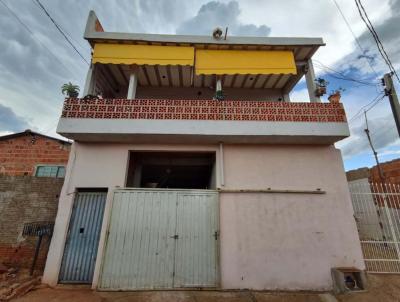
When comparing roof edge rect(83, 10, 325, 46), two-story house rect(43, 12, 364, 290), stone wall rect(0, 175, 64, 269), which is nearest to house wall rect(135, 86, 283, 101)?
two-story house rect(43, 12, 364, 290)

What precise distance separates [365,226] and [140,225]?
9194mm

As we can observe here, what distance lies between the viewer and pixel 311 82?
6898mm

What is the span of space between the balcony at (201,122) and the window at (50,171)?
3767 millimetres

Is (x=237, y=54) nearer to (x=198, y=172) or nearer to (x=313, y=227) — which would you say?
(x=198, y=172)

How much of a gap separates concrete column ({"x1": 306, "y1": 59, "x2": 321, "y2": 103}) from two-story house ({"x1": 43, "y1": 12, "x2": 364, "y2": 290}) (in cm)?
6

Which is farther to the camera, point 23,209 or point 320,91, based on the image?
point 320,91

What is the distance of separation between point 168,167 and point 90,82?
429cm

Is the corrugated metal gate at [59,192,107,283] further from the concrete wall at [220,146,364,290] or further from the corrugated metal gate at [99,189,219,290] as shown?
the concrete wall at [220,146,364,290]

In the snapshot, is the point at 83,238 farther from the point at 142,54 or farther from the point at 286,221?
the point at 142,54

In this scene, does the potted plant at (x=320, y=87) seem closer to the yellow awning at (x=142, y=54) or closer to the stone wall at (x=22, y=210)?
the yellow awning at (x=142, y=54)

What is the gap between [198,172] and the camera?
30.1 ft

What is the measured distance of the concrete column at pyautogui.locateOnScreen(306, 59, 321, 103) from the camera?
6.64 metres

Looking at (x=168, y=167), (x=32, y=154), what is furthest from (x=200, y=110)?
(x=32, y=154)

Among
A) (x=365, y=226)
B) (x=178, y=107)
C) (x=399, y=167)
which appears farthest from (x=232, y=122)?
(x=399, y=167)
